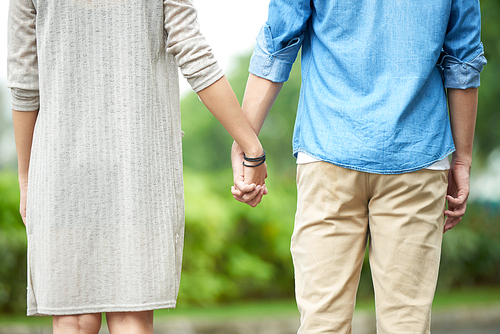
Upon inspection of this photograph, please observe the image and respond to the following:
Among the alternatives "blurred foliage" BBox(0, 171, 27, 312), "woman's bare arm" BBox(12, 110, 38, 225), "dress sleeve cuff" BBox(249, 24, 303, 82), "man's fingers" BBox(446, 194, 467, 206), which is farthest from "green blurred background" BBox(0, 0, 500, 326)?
"man's fingers" BBox(446, 194, 467, 206)

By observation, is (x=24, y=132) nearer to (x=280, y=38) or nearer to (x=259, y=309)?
(x=280, y=38)

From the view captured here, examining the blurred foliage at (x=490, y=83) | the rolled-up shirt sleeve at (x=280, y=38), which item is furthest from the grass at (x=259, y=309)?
the rolled-up shirt sleeve at (x=280, y=38)

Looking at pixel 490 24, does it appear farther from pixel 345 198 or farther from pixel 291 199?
pixel 345 198

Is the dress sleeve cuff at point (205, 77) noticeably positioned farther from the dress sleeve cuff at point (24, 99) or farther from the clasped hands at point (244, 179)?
the dress sleeve cuff at point (24, 99)

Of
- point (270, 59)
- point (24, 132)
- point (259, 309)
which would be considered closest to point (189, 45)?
point (270, 59)

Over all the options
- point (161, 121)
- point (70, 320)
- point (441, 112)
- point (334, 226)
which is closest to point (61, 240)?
point (70, 320)

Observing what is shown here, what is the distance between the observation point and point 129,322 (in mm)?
1706

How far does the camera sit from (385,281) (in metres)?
1.75

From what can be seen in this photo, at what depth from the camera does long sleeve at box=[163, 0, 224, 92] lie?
1.69 meters

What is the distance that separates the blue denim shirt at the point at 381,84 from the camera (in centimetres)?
168

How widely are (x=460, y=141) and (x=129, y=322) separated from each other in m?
1.40

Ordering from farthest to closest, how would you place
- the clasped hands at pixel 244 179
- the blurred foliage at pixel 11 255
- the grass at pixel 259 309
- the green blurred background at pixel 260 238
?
1. the green blurred background at pixel 260 238
2. the grass at pixel 259 309
3. the blurred foliage at pixel 11 255
4. the clasped hands at pixel 244 179

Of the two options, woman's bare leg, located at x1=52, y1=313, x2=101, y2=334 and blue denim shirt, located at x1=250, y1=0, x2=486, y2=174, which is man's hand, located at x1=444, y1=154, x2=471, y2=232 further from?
woman's bare leg, located at x1=52, y1=313, x2=101, y2=334

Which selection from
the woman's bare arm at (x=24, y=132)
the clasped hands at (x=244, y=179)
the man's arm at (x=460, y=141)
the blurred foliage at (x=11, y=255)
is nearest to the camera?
the woman's bare arm at (x=24, y=132)
